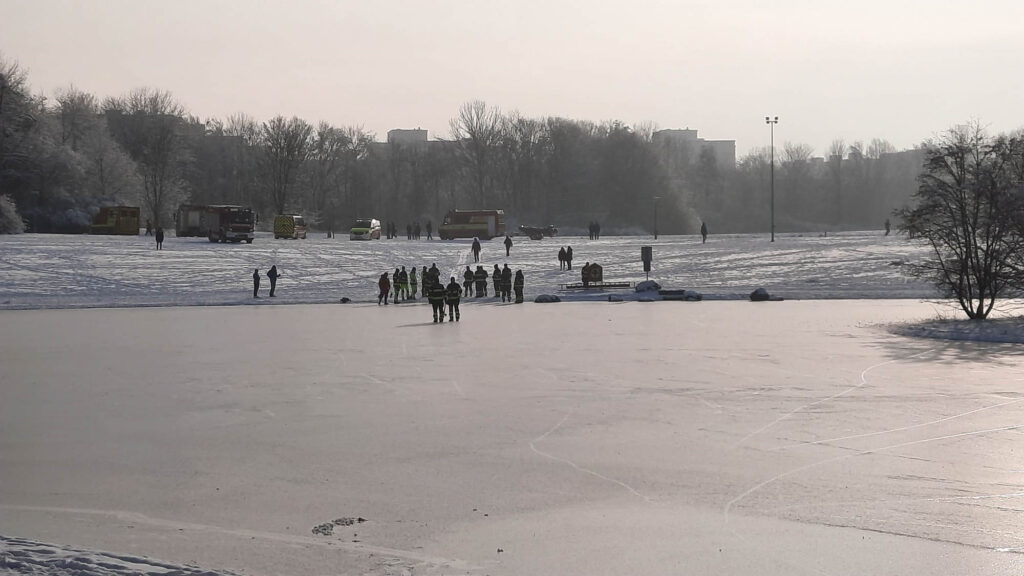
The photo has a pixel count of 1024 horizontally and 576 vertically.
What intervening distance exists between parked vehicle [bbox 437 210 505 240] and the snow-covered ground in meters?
58.8

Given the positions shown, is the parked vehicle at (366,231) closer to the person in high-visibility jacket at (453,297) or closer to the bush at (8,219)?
the bush at (8,219)

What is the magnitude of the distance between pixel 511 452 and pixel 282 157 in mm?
91804

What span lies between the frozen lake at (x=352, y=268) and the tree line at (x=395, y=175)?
21781mm

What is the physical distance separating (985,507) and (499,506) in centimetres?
439

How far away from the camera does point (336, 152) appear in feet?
419

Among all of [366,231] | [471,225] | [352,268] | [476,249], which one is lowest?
[352,268]

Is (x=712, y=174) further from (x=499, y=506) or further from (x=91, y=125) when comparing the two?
(x=499, y=506)

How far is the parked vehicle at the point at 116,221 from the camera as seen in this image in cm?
7856

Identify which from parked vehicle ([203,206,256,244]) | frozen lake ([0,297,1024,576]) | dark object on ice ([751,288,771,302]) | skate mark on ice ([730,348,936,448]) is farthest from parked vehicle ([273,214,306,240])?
skate mark on ice ([730,348,936,448])

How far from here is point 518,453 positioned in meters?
11.6

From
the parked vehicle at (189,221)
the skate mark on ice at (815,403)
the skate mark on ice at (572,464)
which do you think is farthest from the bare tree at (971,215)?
the parked vehicle at (189,221)

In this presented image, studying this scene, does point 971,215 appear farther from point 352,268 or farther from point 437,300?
point 352,268

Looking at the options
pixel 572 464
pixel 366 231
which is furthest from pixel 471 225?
pixel 572 464

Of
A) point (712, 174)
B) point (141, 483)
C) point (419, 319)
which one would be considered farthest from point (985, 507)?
point (712, 174)
